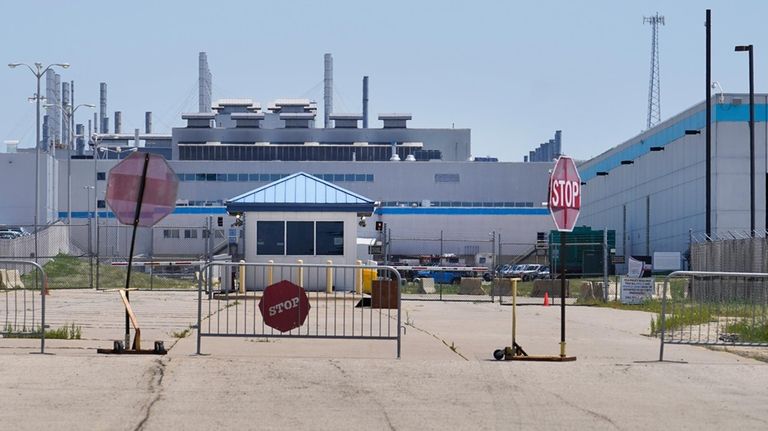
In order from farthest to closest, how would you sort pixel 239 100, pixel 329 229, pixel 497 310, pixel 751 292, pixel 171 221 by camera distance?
pixel 239 100
pixel 171 221
pixel 329 229
pixel 497 310
pixel 751 292

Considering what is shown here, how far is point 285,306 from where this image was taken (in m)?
15.5

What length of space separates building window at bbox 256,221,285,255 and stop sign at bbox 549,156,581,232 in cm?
2357

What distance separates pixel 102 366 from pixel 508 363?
511cm

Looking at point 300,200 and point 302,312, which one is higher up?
point 300,200

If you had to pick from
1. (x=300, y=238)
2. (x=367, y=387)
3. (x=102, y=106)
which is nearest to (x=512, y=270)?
(x=300, y=238)

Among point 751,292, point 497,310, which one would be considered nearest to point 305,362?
point 751,292

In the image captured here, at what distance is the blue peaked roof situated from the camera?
37.7m

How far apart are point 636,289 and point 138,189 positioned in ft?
76.4

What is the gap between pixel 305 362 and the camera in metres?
14.3

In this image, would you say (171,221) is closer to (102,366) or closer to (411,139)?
(411,139)

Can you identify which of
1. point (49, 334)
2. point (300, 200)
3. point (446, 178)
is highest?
point (446, 178)

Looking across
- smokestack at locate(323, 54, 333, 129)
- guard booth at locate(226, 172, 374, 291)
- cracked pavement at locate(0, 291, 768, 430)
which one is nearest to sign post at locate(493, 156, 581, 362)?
cracked pavement at locate(0, 291, 768, 430)

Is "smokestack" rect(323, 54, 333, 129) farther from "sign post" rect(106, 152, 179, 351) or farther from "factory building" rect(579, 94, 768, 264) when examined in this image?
"sign post" rect(106, 152, 179, 351)

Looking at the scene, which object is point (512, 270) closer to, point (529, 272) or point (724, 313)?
point (529, 272)
